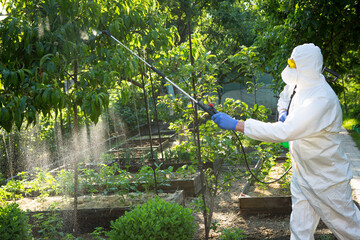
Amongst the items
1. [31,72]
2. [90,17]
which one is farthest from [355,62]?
[31,72]

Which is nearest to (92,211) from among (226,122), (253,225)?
(253,225)

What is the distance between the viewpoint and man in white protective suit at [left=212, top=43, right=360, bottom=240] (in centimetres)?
288

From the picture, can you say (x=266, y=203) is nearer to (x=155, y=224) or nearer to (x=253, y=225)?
(x=253, y=225)

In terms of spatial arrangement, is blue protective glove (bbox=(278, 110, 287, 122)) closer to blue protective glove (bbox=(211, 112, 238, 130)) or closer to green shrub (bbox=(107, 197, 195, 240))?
blue protective glove (bbox=(211, 112, 238, 130))

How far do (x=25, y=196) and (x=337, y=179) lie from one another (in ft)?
15.8

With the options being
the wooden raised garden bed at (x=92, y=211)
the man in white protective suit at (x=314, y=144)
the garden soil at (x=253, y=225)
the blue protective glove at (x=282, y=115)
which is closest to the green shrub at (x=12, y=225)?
the wooden raised garden bed at (x=92, y=211)

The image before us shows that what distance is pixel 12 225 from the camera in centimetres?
358

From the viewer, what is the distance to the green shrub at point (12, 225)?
355 cm

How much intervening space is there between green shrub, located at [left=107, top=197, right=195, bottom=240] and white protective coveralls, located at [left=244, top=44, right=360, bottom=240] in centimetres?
87

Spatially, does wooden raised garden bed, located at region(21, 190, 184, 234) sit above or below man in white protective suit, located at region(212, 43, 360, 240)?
below

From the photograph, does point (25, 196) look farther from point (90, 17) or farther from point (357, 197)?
Result: point (357, 197)

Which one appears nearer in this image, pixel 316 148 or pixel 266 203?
pixel 316 148

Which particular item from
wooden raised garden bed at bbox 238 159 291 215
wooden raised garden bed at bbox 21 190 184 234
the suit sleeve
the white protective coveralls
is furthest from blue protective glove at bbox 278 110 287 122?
wooden raised garden bed at bbox 21 190 184 234

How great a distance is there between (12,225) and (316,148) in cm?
277
